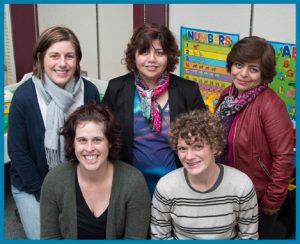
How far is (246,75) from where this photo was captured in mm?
1882

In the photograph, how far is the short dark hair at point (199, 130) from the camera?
1.76 metres

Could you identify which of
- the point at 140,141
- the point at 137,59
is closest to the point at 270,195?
the point at 140,141

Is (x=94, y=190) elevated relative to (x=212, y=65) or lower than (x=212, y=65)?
lower

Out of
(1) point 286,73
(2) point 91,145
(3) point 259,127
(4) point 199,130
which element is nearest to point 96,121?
(2) point 91,145

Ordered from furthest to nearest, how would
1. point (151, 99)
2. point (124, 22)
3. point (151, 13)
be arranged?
point (124, 22)
point (151, 13)
point (151, 99)

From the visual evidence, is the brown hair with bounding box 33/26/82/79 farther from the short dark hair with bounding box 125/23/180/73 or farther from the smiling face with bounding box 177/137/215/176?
the smiling face with bounding box 177/137/215/176

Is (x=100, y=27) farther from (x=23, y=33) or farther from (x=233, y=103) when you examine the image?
(x=233, y=103)

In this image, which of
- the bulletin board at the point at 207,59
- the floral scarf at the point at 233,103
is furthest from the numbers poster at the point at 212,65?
the floral scarf at the point at 233,103

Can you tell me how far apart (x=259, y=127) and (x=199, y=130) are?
0.29 m

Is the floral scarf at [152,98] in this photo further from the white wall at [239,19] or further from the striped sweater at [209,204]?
the white wall at [239,19]

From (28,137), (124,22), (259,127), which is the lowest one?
(28,137)

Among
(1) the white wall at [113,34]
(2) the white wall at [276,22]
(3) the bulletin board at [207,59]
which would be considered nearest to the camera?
(2) the white wall at [276,22]

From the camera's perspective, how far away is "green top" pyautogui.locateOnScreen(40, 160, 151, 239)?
6.05ft

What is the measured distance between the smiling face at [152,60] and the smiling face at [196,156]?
0.36 m
